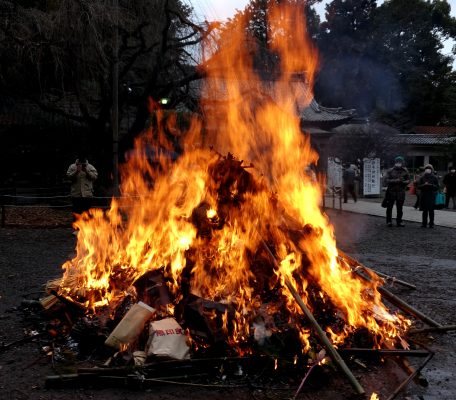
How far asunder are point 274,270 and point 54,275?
13.9 ft

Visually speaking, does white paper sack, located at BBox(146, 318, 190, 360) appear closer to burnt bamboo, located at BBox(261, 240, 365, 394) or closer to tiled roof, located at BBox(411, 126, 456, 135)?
burnt bamboo, located at BBox(261, 240, 365, 394)

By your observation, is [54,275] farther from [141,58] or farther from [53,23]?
[141,58]

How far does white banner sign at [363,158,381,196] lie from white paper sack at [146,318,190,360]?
24817 mm

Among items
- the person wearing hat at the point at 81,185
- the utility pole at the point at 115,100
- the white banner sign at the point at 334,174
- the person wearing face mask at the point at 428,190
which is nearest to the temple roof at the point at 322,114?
the white banner sign at the point at 334,174

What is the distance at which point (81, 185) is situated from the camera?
40.3 feet

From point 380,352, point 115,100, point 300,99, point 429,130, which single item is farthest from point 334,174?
point 380,352

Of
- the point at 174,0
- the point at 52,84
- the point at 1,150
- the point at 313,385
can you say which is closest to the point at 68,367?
the point at 313,385

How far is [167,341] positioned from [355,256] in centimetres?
622

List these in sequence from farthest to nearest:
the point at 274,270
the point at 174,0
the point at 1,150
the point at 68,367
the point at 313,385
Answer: the point at 1,150 → the point at 174,0 → the point at 274,270 → the point at 68,367 → the point at 313,385

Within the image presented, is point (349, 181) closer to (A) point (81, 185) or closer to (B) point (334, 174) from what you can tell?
(B) point (334, 174)

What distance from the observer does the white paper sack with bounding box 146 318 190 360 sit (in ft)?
13.4

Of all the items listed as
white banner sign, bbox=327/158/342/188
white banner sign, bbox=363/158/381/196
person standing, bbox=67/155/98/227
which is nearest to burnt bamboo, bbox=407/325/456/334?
person standing, bbox=67/155/98/227

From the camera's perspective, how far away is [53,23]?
13.1 meters

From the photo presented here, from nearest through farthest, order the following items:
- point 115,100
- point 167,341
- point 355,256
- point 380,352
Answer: point 167,341 < point 380,352 < point 355,256 < point 115,100
